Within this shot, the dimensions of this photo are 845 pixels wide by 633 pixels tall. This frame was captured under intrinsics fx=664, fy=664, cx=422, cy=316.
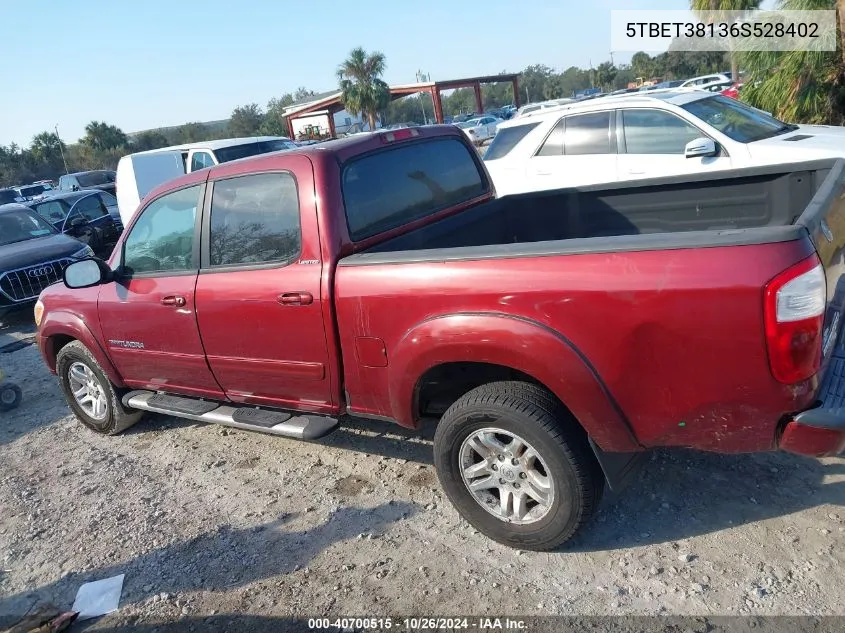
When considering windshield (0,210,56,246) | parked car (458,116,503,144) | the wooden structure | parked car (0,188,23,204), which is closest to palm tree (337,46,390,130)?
the wooden structure

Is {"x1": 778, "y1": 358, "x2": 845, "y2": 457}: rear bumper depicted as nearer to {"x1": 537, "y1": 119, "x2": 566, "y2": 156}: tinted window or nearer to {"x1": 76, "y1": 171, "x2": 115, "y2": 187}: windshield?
{"x1": 537, "y1": 119, "x2": 566, "y2": 156}: tinted window

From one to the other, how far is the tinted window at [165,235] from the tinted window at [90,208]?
9.70 metres

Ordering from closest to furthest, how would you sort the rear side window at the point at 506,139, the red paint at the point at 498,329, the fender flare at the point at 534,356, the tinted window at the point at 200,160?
the red paint at the point at 498,329, the fender flare at the point at 534,356, the rear side window at the point at 506,139, the tinted window at the point at 200,160

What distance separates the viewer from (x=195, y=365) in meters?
4.22

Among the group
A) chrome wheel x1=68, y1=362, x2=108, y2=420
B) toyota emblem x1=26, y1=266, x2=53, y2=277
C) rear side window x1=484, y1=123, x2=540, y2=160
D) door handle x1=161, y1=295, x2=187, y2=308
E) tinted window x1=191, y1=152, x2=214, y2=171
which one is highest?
tinted window x1=191, y1=152, x2=214, y2=171

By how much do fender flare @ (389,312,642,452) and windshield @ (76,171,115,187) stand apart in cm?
2552

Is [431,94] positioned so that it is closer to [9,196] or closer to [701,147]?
[9,196]

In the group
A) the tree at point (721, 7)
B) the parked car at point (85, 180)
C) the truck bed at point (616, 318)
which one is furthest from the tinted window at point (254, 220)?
the parked car at point (85, 180)

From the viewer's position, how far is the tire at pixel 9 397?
19.8ft

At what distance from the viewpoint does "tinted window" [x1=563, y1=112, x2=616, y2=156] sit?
7266 millimetres

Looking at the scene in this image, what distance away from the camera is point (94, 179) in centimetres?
2545

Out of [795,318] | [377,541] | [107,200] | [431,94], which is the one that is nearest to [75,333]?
[377,541]

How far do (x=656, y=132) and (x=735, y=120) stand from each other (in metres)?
0.81

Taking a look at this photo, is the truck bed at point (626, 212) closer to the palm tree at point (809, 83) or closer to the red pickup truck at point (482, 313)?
the red pickup truck at point (482, 313)
